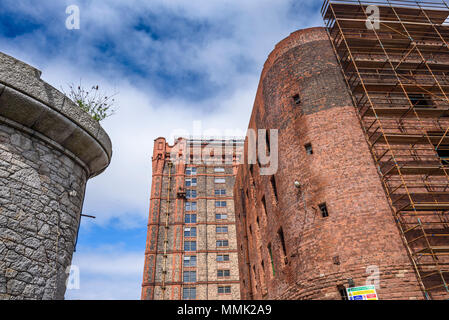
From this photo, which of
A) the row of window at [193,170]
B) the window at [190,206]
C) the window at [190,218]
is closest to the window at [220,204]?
the window at [190,206]

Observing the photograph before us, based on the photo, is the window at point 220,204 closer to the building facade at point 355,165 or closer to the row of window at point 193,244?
the row of window at point 193,244

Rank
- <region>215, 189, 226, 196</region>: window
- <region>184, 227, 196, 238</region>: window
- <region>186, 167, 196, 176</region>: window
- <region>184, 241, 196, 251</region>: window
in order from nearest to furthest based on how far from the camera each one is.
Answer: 1. <region>184, 241, 196, 251</region>: window
2. <region>184, 227, 196, 238</region>: window
3. <region>215, 189, 226, 196</region>: window
4. <region>186, 167, 196, 176</region>: window

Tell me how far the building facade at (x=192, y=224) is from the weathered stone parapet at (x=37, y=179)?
129 ft

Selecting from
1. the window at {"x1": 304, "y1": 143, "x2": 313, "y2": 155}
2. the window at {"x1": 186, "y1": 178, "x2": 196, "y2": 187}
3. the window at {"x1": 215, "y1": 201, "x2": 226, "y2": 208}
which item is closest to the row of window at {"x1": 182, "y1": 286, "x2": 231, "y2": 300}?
the window at {"x1": 215, "y1": 201, "x2": 226, "y2": 208}

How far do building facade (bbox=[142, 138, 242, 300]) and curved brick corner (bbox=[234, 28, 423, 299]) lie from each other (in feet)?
87.6

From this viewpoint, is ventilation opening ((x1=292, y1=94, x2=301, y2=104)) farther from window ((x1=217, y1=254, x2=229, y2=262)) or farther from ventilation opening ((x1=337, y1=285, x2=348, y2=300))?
window ((x1=217, y1=254, x2=229, y2=262))

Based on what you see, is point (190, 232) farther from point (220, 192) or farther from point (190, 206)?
point (220, 192)

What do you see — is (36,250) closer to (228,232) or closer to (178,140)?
(228,232)

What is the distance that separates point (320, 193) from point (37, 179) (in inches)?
452

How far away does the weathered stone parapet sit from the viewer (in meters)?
3.88

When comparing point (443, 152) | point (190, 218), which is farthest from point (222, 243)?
point (443, 152)
